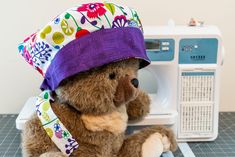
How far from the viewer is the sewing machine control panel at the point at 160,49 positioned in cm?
85

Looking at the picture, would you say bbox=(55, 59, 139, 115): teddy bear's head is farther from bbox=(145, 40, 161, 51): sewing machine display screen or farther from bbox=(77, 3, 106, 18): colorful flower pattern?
bbox=(145, 40, 161, 51): sewing machine display screen

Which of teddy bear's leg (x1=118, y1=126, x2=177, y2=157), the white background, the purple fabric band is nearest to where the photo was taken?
the purple fabric band

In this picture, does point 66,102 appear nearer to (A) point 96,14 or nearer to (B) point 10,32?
(A) point 96,14

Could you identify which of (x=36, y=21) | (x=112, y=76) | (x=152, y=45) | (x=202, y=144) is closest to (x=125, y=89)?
(x=112, y=76)

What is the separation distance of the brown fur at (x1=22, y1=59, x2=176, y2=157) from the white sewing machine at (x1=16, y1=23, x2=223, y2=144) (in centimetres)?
15

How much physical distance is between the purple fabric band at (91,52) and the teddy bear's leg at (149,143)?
0.76 ft

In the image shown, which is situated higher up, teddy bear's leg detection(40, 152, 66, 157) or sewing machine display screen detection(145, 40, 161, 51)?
sewing machine display screen detection(145, 40, 161, 51)

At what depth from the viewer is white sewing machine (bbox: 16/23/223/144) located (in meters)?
0.85

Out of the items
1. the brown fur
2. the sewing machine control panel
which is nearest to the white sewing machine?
the sewing machine control panel

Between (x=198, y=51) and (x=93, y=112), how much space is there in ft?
1.18

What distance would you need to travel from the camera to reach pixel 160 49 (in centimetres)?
86

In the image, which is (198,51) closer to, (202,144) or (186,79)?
(186,79)

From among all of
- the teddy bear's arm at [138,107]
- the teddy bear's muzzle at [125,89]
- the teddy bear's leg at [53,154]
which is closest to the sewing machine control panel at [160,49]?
the teddy bear's arm at [138,107]

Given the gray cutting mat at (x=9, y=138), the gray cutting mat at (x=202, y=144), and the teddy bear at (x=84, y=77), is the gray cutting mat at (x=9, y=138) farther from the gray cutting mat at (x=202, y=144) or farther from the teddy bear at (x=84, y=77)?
the teddy bear at (x=84, y=77)
